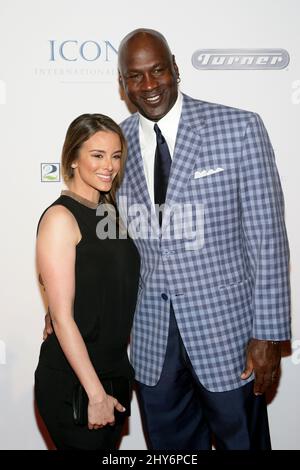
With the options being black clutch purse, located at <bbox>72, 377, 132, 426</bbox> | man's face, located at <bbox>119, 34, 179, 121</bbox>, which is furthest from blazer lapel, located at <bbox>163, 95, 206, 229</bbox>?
black clutch purse, located at <bbox>72, 377, 132, 426</bbox>

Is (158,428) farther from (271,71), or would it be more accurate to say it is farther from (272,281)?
(271,71)

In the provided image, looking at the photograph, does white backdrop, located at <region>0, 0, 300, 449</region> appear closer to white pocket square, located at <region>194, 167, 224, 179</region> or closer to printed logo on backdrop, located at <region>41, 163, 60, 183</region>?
printed logo on backdrop, located at <region>41, 163, 60, 183</region>

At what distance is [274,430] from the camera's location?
2.79m

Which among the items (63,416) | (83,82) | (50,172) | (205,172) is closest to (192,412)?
(63,416)

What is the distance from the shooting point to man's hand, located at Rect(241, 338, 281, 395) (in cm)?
192

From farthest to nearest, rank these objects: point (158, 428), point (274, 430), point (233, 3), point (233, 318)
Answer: point (274, 430)
point (233, 3)
point (158, 428)
point (233, 318)

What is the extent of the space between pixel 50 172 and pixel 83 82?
43cm

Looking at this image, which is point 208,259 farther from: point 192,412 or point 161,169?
point 192,412

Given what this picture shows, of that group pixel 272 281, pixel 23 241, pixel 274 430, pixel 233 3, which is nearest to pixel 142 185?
pixel 272 281

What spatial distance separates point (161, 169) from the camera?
6.56 ft

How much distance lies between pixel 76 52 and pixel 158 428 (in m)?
1.64

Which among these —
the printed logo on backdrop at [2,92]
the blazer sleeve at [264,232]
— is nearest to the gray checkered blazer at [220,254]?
the blazer sleeve at [264,232]

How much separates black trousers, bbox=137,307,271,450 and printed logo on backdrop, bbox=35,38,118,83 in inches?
46.7

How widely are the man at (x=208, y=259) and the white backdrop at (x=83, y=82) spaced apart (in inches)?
21.9
